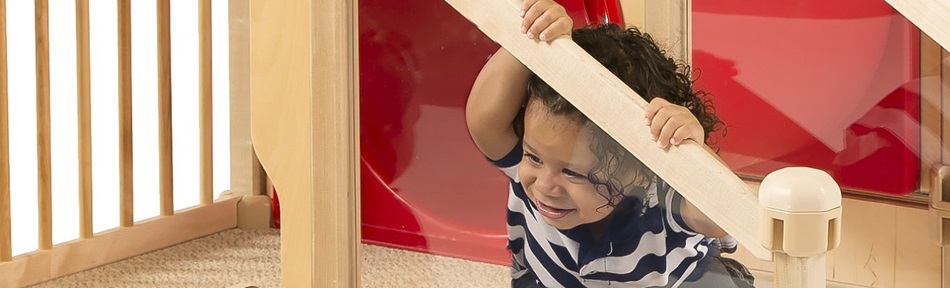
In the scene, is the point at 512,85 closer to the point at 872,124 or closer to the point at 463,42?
the point at 463,42

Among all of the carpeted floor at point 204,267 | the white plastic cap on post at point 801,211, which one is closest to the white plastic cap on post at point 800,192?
the white plastic cap on post at point 801,211

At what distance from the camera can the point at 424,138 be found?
0.81m

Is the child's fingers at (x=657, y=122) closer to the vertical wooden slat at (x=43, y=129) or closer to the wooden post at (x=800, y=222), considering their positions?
the wooden post at (x=800, y=222)

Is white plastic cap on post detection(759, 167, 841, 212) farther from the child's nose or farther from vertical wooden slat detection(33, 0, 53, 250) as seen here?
vertical wooden slat detection(33, 0, 53, 250)

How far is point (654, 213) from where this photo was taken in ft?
2.30

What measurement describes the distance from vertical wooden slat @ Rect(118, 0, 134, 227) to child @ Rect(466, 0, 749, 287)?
0.72 m

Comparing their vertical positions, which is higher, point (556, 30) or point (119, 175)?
point (556, 30)

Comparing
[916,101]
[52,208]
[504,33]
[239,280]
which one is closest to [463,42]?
[504,33]

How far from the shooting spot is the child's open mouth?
734mm

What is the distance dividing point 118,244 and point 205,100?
21cm

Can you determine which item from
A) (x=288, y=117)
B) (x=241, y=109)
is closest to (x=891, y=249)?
(x=288, y=117)

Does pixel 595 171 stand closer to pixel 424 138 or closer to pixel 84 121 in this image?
pixel 424 138

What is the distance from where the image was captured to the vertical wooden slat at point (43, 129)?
127 centimetres

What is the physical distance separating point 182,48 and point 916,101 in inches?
41.1
